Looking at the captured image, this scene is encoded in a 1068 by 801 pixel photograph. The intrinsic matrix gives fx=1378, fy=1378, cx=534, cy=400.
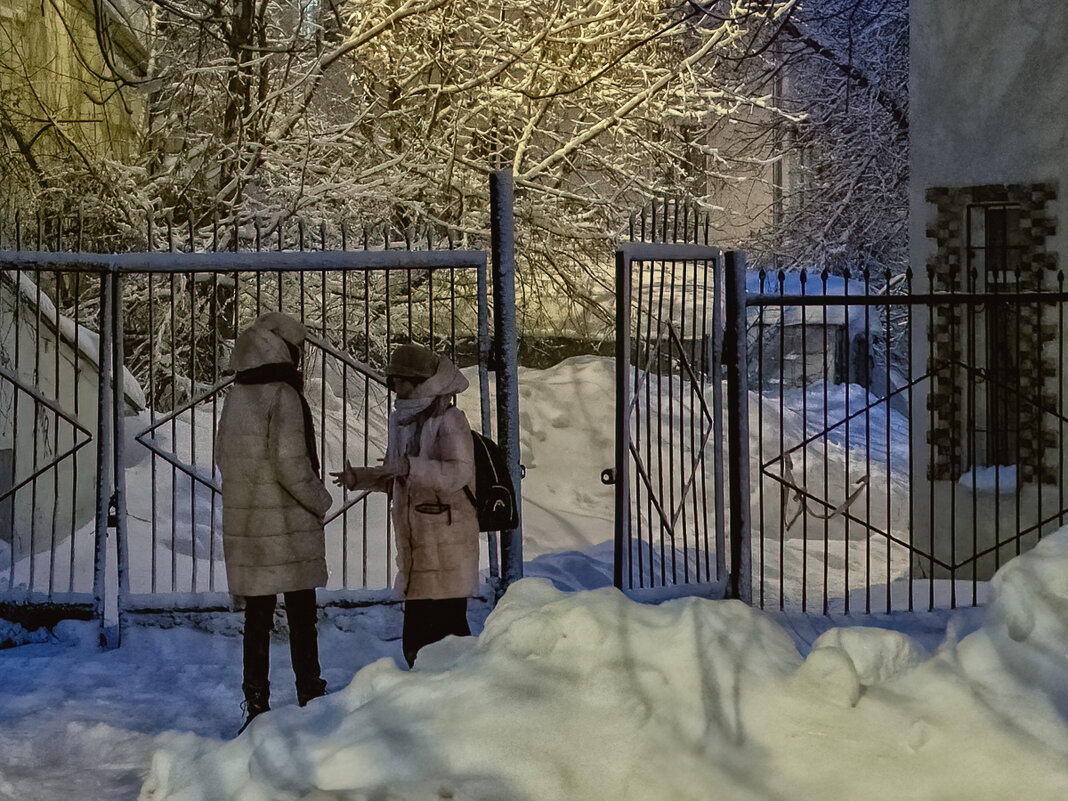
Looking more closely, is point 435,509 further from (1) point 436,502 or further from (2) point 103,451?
(2) point 103,451

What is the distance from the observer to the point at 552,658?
308 cm

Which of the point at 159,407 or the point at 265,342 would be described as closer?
the point at 265,342

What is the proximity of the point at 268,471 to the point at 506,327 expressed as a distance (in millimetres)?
2147

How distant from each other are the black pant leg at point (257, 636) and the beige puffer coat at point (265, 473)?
0.12 m

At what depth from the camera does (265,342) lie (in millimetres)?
5387

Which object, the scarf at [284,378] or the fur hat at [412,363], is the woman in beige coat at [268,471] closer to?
the scarf at [284,378]

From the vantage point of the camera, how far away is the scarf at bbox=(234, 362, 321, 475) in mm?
5383

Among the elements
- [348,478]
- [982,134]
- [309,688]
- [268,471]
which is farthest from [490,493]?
[982,134]

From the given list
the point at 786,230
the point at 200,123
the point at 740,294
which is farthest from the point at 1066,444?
the point at 786,230

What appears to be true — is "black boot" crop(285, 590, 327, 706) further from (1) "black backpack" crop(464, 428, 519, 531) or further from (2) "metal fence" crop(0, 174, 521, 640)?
(2) "metal fence" crop(0, 174, 521, 640)

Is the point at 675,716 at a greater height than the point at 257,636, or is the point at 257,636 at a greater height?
the point at 675,716

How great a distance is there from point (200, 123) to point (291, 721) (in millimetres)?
13056

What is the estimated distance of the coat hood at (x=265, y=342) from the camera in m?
5.38

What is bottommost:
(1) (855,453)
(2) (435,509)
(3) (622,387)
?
(1) (855,453)
